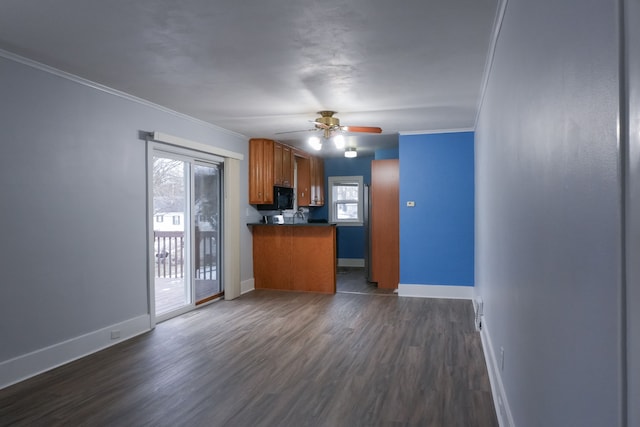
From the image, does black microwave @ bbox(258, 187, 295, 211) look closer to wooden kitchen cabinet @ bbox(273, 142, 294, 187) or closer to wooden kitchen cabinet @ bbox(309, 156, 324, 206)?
wooden kitchen cabinet @ bbox(273, 142, 294, 187)

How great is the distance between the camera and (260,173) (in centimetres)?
662

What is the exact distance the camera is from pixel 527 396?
5.40 feet

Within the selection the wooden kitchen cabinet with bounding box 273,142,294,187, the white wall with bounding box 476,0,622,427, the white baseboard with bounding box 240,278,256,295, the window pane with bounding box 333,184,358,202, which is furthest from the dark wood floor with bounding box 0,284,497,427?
the window pane with bounding box 333,184,358,202

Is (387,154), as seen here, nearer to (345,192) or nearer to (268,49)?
(345,192)

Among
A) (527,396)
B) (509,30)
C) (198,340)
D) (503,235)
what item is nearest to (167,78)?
(198,340)

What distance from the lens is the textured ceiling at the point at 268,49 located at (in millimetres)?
2395

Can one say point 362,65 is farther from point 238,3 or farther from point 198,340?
point 198,340

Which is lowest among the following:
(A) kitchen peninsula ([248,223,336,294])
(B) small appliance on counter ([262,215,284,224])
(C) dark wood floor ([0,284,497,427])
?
(C) dark wood floor ([0,284,497,427])

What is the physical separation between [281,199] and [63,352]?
4094mm

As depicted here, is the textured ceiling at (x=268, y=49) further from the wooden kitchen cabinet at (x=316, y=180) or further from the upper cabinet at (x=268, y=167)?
the wooden kitchen cabinet at (x=316, y=180)

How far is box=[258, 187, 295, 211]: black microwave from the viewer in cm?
685

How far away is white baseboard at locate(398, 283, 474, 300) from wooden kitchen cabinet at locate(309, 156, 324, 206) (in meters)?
3.08

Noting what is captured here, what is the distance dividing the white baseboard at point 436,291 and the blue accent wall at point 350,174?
2.86m

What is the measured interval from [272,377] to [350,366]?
2.12 feet
